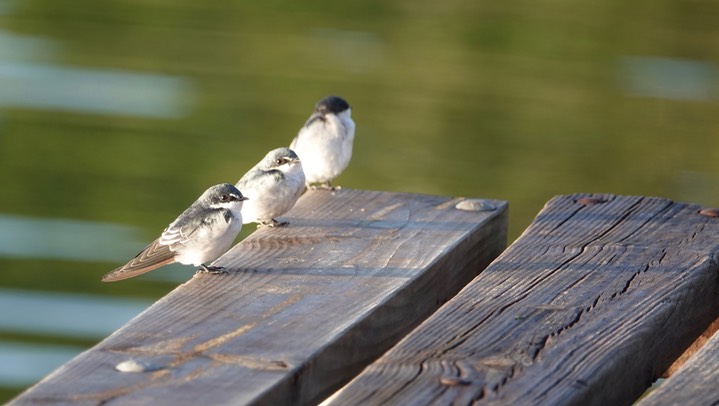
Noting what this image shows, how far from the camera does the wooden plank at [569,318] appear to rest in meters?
2.61

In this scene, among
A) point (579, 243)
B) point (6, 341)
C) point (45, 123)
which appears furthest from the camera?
point (45, 123)

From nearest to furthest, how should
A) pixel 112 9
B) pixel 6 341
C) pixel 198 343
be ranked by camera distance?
pixel 198 343
pixel 6 341
pixel 112 9

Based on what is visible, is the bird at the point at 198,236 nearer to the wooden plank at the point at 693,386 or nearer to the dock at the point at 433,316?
the dock at the point at 433,316

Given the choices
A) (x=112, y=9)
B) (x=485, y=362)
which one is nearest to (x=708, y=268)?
(x=485, y=362)

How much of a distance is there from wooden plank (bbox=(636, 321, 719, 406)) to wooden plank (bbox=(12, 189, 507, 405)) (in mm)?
627

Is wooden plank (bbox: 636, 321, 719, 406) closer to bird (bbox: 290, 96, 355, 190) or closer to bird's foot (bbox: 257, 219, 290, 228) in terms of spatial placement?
bird's foot (bbox: 257, 219, 290, 228)

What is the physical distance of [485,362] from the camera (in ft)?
8.91

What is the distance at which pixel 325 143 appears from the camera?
19.6 ft

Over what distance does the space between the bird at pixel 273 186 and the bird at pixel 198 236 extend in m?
0.12

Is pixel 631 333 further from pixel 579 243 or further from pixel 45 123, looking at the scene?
pixel 45 123

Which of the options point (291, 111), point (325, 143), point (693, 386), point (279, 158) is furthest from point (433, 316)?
point (291, 111)

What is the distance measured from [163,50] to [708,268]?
12.7 m

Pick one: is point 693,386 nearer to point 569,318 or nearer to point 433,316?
point 569,318

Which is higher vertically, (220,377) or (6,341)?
(6,341)
